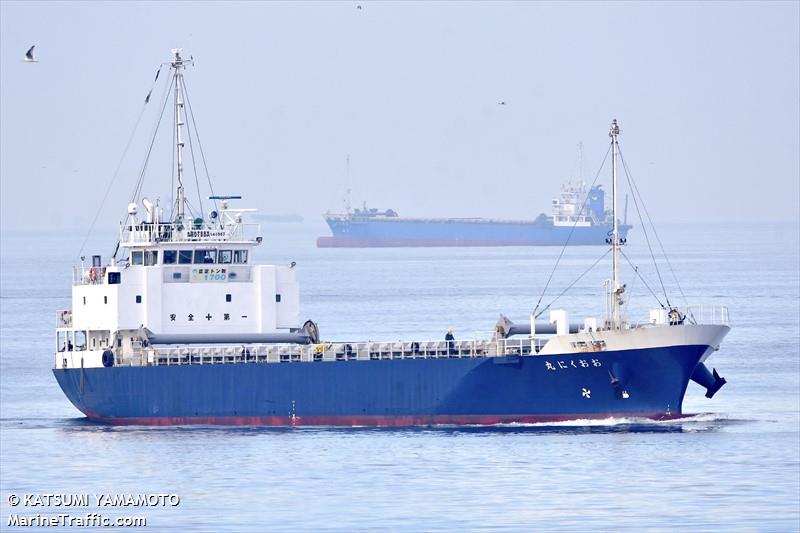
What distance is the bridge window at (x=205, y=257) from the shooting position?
59.4 metres

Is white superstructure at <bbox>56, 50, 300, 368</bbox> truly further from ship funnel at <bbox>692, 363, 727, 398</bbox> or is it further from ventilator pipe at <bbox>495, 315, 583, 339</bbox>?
ship funnel at <bbox>692, 363, 727, 398</bbox>

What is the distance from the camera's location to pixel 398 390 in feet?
182

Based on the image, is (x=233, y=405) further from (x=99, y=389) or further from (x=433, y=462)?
(x=433, y=462)

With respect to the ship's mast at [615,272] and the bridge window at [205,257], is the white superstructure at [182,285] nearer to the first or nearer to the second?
the bridge window at [205,257]

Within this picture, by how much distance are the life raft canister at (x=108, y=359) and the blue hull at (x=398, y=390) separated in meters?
0.20

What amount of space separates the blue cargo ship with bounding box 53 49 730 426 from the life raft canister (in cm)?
4

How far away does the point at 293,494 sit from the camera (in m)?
44.0

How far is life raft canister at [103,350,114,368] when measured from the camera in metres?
58.4

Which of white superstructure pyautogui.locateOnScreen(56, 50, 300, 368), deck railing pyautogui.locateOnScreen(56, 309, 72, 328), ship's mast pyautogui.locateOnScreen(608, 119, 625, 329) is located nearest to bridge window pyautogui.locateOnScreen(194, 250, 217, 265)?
white superstructure pyautogui.locateOnScreen(56, 50, 300, 368)

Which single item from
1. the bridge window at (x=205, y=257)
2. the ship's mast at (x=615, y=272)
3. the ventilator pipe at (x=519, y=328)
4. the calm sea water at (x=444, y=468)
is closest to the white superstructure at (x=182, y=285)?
the bridge window at (x=205, y=257)

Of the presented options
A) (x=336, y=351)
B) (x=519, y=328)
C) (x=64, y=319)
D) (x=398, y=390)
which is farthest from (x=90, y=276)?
(x=519, y=328)

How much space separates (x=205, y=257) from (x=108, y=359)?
430 cm

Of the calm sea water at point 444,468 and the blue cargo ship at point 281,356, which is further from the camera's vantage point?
the blue cargo ship at point 281,356

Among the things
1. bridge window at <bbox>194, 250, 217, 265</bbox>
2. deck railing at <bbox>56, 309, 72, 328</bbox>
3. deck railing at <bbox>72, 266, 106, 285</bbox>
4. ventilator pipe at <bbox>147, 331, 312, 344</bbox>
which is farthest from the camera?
deck railing at <bbox>56, 309, 72, 328</bbox>
